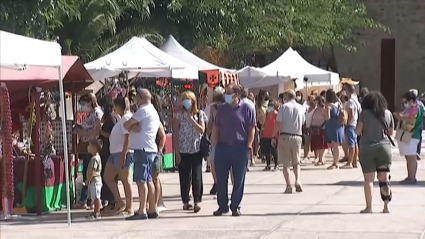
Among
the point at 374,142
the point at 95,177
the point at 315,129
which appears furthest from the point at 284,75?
the point at 95,177

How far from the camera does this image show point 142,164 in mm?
11984

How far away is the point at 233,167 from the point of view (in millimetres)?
12500

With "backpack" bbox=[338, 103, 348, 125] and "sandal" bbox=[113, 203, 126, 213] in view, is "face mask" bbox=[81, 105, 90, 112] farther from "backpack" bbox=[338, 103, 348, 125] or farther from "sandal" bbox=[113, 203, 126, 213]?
"backpack" bbox=[338, 103, 348, 125]

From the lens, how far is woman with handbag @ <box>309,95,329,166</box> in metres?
20.8

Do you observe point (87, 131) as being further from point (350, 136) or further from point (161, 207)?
point (350, 136)

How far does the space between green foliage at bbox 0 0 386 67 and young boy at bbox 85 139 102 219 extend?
402cm

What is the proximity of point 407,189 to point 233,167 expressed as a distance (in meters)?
4.44

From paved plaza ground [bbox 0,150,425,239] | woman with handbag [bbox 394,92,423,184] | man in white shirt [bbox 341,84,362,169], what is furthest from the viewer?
man in white shirt [bbox 341,84,362,169]

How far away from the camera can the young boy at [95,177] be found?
41.5ft

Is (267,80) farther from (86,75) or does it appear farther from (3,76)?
(3,76)

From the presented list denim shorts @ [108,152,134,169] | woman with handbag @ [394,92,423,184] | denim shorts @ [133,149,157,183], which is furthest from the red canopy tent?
woman with handbag @ [394,92,423,184]

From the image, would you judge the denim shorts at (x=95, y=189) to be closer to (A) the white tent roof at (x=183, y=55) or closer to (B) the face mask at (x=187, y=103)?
(B) the face mask at (x=187, y=103)

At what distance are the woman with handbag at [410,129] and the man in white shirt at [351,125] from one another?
2212 millimetres

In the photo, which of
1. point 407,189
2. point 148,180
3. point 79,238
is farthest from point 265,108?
point 79,238
